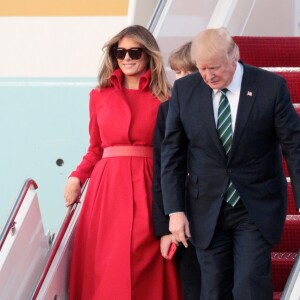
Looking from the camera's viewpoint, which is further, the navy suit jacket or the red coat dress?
the red coat dress

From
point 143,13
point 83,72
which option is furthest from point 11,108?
point 143,13

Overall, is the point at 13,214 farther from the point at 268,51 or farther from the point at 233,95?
the point at 268,51

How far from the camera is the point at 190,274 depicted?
5082mm

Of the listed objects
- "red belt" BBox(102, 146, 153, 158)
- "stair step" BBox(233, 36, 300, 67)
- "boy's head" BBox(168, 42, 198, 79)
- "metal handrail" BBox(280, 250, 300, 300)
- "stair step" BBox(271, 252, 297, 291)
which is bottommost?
"metal handrail" BBox(280, 250, 300, 300)

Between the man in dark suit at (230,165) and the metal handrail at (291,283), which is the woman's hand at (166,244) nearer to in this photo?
the man in dark suit at (230,165)

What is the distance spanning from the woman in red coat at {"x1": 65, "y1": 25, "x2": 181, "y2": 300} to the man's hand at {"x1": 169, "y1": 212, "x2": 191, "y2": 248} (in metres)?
0.50

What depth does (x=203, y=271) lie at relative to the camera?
186 inches

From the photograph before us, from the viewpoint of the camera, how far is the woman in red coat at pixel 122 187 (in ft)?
17.0

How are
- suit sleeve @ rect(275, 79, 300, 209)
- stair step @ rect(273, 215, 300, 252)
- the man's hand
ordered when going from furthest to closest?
stair step @ rect(273, 215, 300, 252)
the man's hand
suit sleeve @ rect(275, 79, 300, 209)

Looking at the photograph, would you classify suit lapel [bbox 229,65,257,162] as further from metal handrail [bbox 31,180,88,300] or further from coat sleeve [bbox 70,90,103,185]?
metal handrail [bbox 31,180,88,300]

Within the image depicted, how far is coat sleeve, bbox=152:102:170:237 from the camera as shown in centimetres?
506

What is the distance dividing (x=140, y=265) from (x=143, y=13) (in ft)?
9.08

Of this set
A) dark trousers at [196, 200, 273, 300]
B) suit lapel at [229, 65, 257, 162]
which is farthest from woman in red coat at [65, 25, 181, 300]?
suit lapel at [229, 65, 257, 162]

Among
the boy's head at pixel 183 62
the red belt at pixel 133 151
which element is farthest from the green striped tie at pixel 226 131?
the red belt at pixel 133 151
